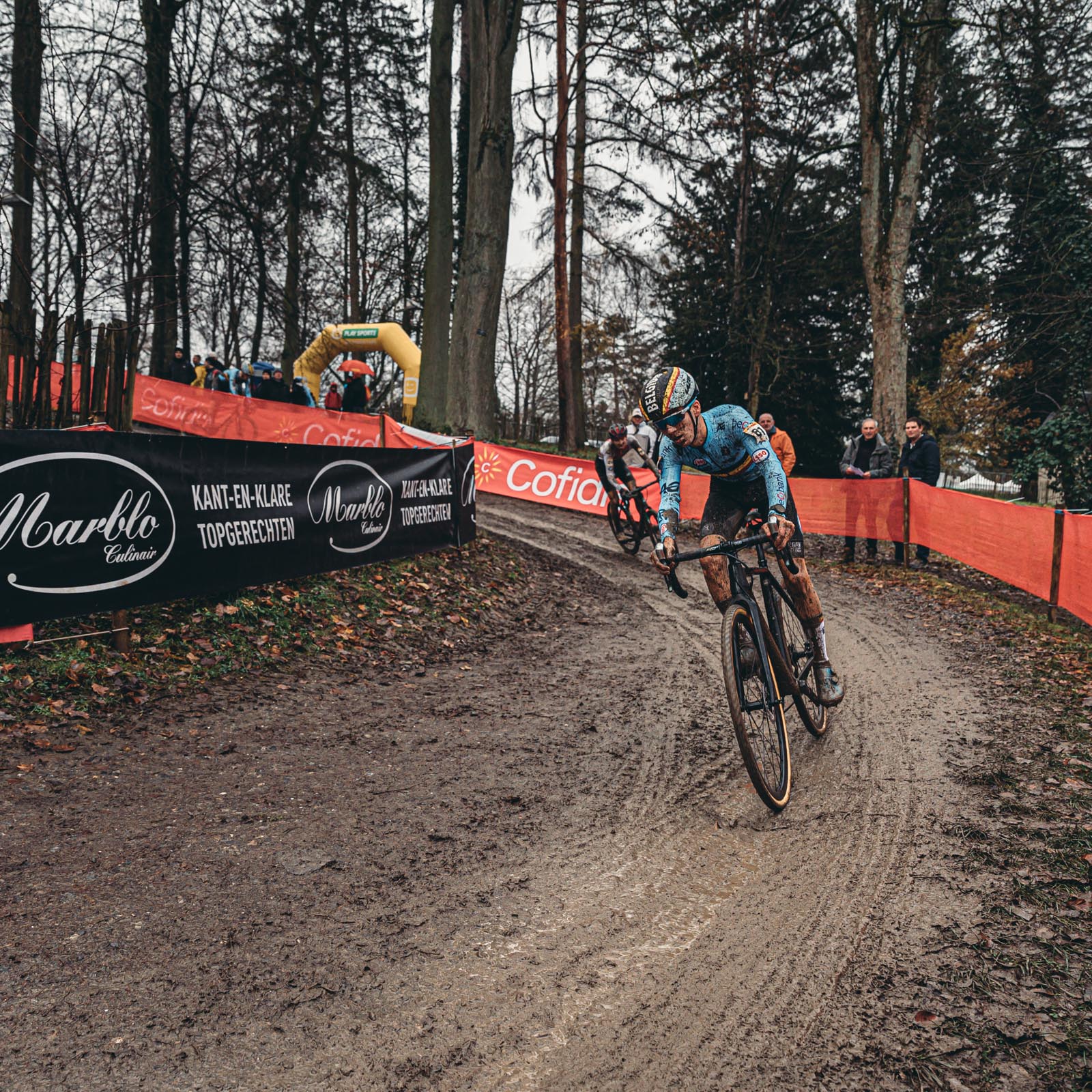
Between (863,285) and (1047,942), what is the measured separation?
2677 cm

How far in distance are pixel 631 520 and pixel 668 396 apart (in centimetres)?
847

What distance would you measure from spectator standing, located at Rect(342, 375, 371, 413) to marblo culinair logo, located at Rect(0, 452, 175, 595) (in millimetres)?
16068

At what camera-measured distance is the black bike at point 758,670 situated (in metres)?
4.24

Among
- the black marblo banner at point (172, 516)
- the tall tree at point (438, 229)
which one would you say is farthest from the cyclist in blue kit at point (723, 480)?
the tall tree at point (438, 229)

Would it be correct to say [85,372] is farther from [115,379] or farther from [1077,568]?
[1077,568]

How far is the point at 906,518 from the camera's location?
42.4 feet

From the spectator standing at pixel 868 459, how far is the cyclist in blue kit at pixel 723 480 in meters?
8.22

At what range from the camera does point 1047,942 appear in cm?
318

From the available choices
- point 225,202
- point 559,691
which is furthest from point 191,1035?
point 225,202

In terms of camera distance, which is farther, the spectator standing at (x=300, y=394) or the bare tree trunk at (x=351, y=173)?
the bare tree trunk at (x=351, y=173)

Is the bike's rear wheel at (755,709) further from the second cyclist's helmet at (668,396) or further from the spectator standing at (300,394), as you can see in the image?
the spectator standing at (300,394)

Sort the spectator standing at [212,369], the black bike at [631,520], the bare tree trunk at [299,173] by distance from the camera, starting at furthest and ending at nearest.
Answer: the bare tree trunk at [299,173] < the spectator standing at [212,369] < the black bike at [631,520]

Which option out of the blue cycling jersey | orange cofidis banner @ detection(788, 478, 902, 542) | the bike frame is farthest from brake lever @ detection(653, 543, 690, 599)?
orange cofidis banner @ detection(788, 478, 902, 542)

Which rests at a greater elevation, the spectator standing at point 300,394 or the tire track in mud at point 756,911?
the spectator standing at point 300,394
